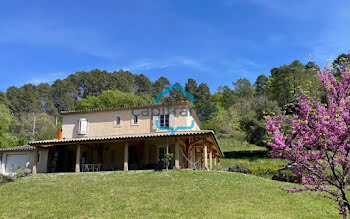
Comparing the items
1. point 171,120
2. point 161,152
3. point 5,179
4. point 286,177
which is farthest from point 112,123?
point 286,177

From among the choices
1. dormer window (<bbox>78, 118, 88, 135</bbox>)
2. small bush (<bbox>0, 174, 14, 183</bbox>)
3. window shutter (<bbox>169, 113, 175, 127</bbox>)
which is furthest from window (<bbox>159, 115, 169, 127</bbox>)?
small bush (<bbox>0, 174, 14, 183</bbox>)

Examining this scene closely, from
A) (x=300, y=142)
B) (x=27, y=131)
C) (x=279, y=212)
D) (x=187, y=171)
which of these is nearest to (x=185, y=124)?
(x=187, y=171)

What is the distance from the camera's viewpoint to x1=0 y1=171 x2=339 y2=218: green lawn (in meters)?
13.6

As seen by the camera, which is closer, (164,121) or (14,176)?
(14,176)

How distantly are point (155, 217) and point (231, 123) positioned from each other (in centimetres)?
5104

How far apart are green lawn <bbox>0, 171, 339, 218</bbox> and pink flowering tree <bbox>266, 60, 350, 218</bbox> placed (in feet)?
13.2

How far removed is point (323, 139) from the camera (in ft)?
25.7

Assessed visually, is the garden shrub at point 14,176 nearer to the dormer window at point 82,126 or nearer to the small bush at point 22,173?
A: the small bush at point 22,173

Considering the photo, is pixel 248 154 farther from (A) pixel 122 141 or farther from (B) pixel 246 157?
(A) pixel 122 141

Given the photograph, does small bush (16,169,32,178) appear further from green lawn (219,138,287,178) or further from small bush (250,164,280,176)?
green lawn (219,138,287,178)

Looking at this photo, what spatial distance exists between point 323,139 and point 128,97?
52964 mm

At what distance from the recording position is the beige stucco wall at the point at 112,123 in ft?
86.2

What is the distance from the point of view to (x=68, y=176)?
71.9 ft

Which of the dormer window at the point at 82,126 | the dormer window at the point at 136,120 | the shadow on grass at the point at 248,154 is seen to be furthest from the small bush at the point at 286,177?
the dormer window at the point at 82,126
